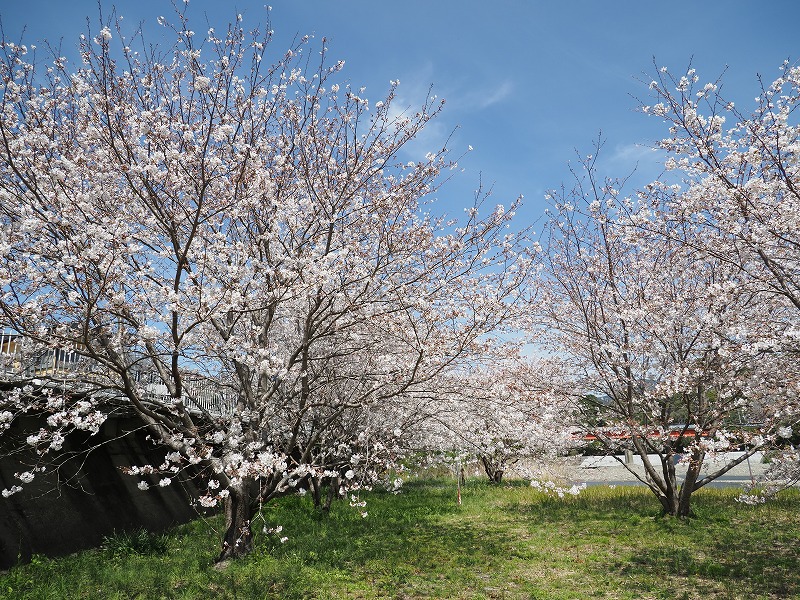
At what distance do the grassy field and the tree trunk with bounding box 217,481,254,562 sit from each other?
12.6 inches

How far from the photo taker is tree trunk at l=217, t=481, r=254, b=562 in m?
8.82

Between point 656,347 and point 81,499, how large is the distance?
12138mm

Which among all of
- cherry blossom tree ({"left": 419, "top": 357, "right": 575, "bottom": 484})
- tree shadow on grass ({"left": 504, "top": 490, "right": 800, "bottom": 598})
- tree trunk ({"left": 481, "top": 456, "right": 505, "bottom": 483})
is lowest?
tree shadow on grass ({"left": 504, "top": 490, "right": 800, "bottom": 598})

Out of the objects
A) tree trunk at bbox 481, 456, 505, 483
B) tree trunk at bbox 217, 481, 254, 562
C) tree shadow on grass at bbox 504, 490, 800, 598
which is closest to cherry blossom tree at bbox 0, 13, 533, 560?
tree trunk at bbox 217, 481, 254, 562

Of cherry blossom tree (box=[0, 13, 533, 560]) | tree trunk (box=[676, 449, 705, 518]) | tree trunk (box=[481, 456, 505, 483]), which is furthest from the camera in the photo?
tree trunk (box=[481, 456, 505, 483])

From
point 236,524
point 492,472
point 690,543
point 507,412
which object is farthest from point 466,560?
point 492,472

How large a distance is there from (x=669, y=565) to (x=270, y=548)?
6868mm

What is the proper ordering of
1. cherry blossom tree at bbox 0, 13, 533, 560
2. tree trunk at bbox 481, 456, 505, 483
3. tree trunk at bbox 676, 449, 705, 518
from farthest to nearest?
tree trunk at bbox 481, 456, 505, 483 → tree trunk at bbox 676, 449, 705, 518 → cherry blossom tree at bbox 0, 13, 533, 560

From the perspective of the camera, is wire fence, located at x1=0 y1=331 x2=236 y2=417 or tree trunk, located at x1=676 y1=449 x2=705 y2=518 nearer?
wire fence, located at x1=0 y1=331 x2=236 y2=417

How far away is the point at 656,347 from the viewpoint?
441 inches

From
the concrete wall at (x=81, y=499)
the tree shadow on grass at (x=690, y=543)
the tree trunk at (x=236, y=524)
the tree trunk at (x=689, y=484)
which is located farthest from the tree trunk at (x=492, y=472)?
the tree trunk at (x=236, y=524)

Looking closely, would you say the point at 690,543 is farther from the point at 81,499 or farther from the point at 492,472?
the point at 492,472

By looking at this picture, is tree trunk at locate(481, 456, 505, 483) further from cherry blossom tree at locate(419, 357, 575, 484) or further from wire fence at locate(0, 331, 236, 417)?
wire fence at locate(0, 331, 236, 417)

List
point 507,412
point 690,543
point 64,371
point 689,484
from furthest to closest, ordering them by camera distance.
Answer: point 689,484
point 507,412
point 690,543
point 64,371
